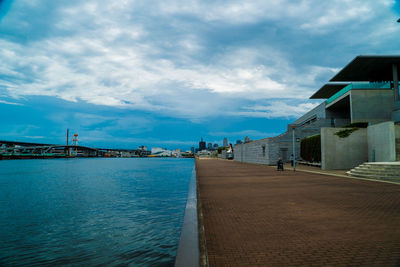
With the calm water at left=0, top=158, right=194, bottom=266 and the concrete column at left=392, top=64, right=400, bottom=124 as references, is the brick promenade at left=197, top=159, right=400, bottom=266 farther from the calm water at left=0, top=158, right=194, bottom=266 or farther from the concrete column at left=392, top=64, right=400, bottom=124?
the concrete column at left=392, top=64, right=400, bottom=124

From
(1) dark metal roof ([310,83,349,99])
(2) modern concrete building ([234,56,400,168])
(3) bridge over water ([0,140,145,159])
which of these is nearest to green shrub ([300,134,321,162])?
(2) modern concrete building ([234,56,400,168])

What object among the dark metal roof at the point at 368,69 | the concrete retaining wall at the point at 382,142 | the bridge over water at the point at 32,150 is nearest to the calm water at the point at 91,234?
the concrete retaining wall at the point at 382,142

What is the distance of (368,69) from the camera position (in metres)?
29.8

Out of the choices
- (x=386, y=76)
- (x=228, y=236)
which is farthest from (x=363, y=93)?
(x=228, y=236)

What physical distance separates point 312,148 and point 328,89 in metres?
17.8

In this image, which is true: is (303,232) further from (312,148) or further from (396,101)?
(396,101)

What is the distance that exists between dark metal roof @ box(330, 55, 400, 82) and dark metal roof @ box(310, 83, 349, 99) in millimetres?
5979

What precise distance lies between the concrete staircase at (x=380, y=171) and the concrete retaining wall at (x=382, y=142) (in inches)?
138

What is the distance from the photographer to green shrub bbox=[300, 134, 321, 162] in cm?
2619

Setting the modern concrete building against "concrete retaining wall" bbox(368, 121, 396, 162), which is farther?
the modern concrete building

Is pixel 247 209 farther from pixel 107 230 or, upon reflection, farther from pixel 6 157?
pixel 6 157

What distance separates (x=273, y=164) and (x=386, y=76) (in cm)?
1857

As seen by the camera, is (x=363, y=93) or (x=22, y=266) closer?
(x=22, y=266)

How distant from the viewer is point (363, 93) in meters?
28.0
